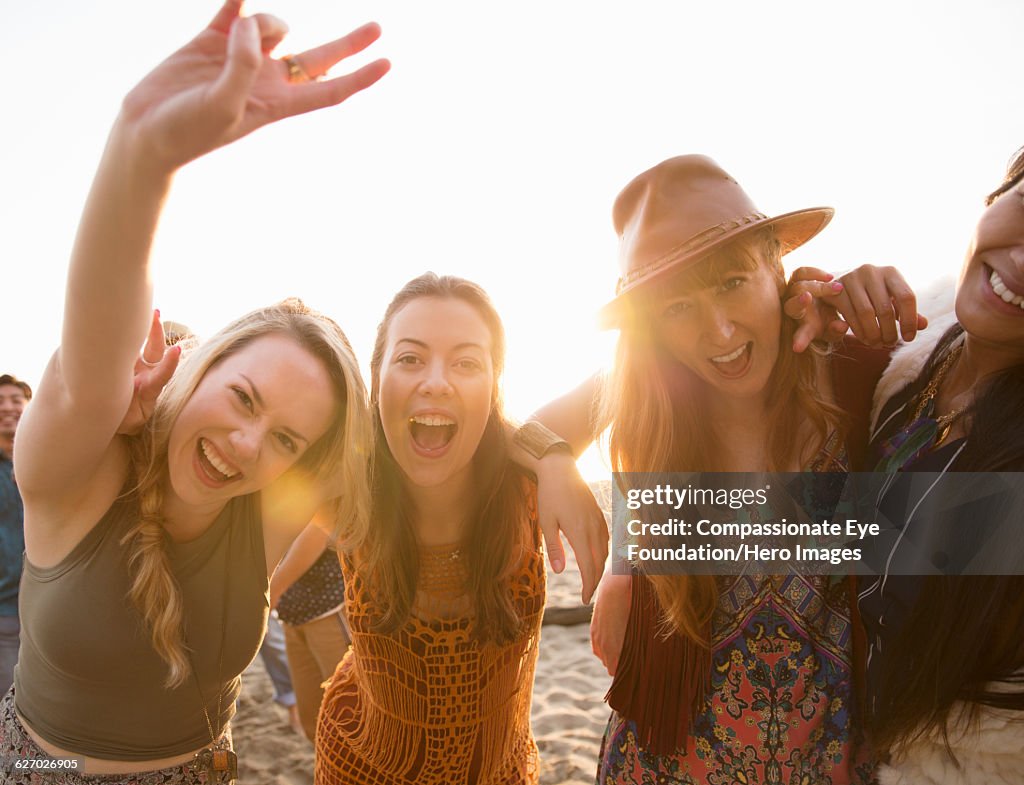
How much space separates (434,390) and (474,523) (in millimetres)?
528

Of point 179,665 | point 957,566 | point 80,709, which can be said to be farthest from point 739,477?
point 80,709

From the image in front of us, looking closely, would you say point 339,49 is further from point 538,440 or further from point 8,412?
point 8,412

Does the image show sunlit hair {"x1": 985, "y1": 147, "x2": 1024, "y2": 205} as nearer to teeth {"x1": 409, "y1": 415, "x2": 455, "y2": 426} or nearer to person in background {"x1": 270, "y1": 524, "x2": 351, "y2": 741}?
Answer: teeth {"x1": 409, "y1": 415, "x2": 455, "y2": 426}

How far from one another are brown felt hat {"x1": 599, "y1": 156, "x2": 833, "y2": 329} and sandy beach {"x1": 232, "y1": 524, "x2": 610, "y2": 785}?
342 cm

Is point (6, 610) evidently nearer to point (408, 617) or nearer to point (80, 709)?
point (80, 709)

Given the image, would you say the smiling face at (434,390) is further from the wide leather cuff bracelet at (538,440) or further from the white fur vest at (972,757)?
the white fur vest at (972,757)

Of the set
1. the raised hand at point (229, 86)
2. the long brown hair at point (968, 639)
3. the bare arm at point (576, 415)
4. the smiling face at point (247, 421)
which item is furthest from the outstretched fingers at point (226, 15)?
the long brown hair at point (968, 639)

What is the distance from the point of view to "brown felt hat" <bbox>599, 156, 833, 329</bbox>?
1679mm

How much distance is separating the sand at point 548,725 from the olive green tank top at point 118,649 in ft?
8.78

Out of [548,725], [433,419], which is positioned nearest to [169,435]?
[433,419]

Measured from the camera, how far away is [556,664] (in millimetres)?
5621

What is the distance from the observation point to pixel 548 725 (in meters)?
4.50

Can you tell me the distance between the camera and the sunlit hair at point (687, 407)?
167 centimetres

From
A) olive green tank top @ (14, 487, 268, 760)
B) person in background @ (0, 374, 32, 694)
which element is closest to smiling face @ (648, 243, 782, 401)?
olive green tank top @ (14, 487, 268, 760)
